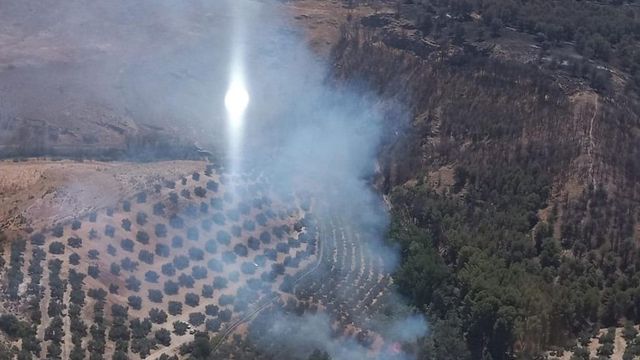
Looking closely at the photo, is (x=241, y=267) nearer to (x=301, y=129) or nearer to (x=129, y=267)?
(x=129, y=267)

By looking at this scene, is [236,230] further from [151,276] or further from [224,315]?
[224,315]

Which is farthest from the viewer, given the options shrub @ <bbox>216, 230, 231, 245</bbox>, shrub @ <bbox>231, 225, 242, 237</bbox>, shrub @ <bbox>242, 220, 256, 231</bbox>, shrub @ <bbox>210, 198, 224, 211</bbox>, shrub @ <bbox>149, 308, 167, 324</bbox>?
shrub @ <bbox>210, 198, 224, 211</bbox>

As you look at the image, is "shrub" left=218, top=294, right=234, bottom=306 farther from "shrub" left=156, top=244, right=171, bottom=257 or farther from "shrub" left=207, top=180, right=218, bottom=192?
"shrub" left=207, top=180, right=218, bottom=192

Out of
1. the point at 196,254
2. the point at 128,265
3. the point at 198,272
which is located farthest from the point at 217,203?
the point at 128,265

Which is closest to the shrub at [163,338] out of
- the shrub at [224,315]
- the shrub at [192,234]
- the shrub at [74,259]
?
the shrub at [224,315]

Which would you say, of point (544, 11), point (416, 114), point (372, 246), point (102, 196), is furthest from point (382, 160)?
point (544, 11)

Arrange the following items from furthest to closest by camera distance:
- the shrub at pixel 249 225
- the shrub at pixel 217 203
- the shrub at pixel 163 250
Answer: the shrub at pixel 217 203
the shrub at pixel 249 225
the shrub at pixel 163 250

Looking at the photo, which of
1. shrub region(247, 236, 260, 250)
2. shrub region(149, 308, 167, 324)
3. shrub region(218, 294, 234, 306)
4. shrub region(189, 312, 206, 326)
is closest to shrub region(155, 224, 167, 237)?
shrub region(247, 236, 260, 250)

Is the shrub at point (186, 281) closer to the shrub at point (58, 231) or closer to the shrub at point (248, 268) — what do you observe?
the shrub at point (248, 268)

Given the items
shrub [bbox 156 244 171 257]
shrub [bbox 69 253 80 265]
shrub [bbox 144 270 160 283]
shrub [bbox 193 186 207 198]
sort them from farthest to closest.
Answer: shrub [bbox 193 186 207 198], shrub [bbox 156 244 171 257], shrub [bbox 144 270 160 283], shrub [bbox 69 253 80 265]
